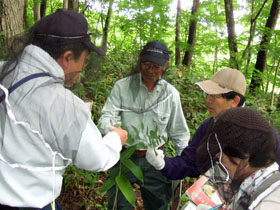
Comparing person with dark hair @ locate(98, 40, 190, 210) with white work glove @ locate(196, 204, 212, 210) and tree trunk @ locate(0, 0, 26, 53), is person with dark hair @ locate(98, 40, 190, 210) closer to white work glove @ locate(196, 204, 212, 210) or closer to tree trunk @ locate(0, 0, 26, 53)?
white work glove @ locate(196, 204, 212, 210)

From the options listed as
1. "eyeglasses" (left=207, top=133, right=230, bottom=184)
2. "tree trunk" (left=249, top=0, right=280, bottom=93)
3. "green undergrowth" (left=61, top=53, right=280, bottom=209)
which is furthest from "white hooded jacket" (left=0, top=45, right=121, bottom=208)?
"tree trunk" (left=249, top=0, right=280, bottom=93)

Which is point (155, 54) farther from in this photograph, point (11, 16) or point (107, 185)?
point (11, 16)

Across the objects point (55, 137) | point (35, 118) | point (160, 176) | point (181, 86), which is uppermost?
point (35, 118)

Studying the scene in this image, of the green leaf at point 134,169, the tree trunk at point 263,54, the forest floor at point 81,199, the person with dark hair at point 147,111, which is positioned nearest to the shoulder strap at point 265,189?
the green leaf at point 134,169

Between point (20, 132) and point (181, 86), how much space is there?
5.28 m

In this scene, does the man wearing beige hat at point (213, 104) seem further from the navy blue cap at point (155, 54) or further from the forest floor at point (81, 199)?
the forest floor at point (81, 199)

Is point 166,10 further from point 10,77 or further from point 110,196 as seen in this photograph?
point 10,77

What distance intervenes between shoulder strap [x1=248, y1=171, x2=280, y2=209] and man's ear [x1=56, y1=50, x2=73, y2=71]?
3.88 feet

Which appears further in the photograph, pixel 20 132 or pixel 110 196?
pixel 110 196

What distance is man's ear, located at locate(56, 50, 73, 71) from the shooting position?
50.7 inches

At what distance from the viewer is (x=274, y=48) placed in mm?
4688

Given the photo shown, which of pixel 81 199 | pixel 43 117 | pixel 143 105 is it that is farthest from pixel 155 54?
pixel 81 199

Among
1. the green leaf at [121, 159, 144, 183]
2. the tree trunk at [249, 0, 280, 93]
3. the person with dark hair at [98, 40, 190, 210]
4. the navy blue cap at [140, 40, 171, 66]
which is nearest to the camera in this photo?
the green leaf at [121, 159, 144, 183]

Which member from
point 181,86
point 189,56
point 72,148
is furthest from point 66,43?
point 189,56
